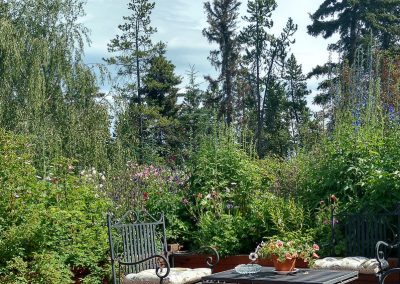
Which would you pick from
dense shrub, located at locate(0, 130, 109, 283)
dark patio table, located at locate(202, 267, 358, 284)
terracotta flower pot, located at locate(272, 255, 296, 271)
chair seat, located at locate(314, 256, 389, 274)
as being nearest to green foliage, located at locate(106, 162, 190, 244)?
dense shrub, located at locate(0, 130, 109, 283)

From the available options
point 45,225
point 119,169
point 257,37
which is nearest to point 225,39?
A: point 257,37

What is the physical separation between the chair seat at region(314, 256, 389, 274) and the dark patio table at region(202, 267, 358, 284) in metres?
0.77

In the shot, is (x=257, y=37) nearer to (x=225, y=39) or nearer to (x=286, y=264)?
(x=225, y=39)

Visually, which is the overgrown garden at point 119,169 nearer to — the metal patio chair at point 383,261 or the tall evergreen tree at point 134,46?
the metal patio chair at point 383,261

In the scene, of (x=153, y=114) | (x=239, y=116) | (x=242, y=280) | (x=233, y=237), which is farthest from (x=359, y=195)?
(x=239, y=116)

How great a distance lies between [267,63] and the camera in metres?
30.4

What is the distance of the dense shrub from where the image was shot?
5785 millimetres

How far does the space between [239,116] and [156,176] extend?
21.4 m

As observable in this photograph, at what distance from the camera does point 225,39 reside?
30375mm

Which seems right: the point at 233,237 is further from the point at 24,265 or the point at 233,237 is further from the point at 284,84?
the point at 284,84

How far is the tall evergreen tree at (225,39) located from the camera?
98.2 feet

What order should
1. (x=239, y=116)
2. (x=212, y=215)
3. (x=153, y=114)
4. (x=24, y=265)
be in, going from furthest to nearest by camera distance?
(x=239, y=116) → (x=153, y=114) → (x=212, y=215) → (x=24, y=265)

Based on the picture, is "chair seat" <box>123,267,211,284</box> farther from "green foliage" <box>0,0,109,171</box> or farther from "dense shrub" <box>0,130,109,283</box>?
"green foliage" <box>0,0,109,171</box>

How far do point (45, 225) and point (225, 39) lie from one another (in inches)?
987
